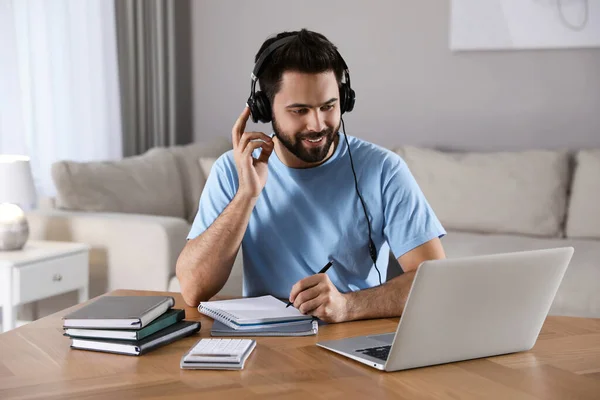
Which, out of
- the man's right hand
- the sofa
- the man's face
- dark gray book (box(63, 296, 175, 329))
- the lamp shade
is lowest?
the sofa

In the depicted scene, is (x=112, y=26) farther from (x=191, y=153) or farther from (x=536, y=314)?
(x=536, y=314)

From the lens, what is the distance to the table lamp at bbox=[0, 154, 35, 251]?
9.81 ft

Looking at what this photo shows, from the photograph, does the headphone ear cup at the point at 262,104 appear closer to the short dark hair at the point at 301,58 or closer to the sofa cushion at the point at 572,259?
the short dark hair at the point at 301,58

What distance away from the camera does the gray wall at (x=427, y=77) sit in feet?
12.9

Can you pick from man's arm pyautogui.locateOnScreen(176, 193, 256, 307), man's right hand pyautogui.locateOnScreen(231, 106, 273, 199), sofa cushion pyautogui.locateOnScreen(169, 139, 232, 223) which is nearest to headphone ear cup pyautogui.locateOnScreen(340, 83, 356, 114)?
man's right hand pyautogui.locateOnScreen(231, 106, 273, 199)

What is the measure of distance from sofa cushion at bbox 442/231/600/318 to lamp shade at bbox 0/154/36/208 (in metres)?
1.58

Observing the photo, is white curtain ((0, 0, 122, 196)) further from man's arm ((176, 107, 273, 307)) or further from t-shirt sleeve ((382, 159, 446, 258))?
t-shirt sleeve ((382, 159, 446, 258))

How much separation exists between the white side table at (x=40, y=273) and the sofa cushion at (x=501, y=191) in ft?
5.02

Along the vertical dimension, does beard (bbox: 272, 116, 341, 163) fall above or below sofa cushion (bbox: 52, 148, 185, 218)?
above

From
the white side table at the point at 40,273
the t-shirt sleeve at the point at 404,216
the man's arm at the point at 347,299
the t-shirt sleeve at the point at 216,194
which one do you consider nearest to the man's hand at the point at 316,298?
the man's arm at the point at 347,299

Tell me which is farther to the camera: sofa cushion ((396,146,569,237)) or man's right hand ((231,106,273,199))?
sofa cushion ((396,146,569,237))

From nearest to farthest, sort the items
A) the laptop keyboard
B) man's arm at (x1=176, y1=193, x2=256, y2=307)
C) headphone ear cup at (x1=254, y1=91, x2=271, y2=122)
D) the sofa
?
the laptop keyboard → man's arm at (x1=176, y1=193, x2=256, y2=307) → headphone ear cup at (x1=254, y1=91, x2=271, y2=122) → the sofa

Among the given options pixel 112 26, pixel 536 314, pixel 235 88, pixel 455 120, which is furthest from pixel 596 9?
pixel 536 314

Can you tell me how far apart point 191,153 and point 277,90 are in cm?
227
